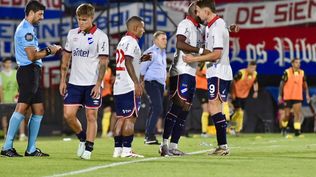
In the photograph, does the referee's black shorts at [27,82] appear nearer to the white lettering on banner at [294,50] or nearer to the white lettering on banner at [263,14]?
the white lettering on banner at [263,14]

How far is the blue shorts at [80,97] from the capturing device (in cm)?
1394

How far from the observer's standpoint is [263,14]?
84.9ft

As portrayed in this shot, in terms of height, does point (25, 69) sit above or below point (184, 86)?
above

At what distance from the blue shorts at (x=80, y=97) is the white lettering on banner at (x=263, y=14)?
12158 millimetres

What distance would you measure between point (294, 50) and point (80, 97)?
499 inches

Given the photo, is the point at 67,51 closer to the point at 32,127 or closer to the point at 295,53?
the point at 32,127

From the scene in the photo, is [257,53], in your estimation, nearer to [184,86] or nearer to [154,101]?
[154,101]

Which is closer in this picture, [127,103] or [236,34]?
[127,103]

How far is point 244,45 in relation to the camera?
85.3 feet

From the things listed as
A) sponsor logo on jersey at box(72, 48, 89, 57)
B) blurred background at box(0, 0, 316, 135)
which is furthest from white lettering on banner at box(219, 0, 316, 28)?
sponsor logo on jersey at box(72, 48, 89, 57)

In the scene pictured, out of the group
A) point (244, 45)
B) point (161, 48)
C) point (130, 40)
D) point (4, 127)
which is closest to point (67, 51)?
point (130, 40)

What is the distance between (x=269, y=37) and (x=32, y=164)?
1397 centimetres

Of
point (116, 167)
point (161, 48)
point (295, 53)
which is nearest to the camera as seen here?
point (116, 167)

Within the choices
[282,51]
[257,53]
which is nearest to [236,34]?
[257,53]
